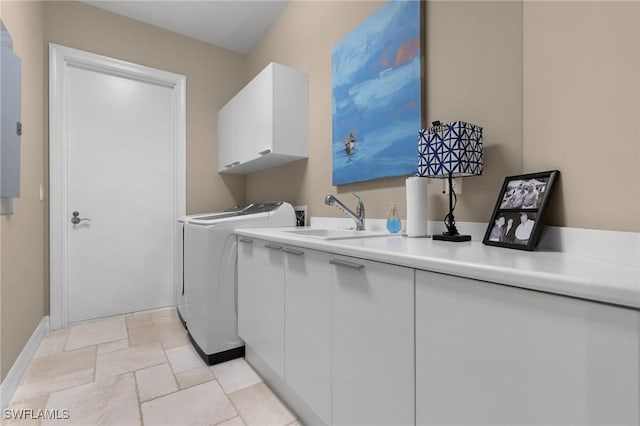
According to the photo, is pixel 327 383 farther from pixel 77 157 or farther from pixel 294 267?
pixel 77 157

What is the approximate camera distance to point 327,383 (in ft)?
3.65

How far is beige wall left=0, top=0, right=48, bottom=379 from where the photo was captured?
5.11ft

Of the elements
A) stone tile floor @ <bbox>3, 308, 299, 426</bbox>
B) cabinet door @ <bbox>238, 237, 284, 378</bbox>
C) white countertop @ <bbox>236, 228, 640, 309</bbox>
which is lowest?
stone tile floor @ <bbox>3, 308, 299, 426</bbox>

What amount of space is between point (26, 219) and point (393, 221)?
7.54ft

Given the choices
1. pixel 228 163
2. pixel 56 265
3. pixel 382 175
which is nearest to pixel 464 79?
pixel 382 175

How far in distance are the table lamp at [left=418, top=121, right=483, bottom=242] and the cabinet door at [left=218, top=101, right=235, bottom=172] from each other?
2.08 meters

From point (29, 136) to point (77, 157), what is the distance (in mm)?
671

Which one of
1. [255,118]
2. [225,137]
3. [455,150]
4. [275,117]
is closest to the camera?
[455,150]

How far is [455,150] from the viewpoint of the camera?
1.11 m

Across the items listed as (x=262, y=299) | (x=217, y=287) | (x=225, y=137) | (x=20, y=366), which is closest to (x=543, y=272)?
(x=262, y=299)

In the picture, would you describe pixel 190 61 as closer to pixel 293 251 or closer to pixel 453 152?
pixel 293 251

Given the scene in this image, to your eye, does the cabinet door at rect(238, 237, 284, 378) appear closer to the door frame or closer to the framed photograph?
the framed photograph

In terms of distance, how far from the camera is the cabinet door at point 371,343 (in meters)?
0.82

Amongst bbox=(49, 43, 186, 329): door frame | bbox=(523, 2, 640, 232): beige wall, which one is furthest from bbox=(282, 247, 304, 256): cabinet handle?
bbox=(49, 43, 186, 329): door frame
